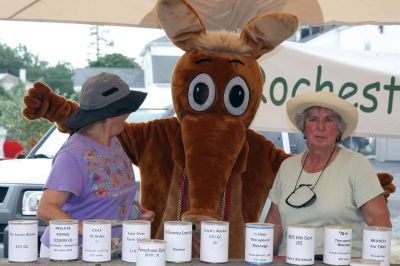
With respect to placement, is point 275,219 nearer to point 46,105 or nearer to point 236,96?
point 236,96

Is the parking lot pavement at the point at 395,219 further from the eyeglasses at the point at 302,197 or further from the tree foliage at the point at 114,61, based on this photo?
the tree foliage at the point at 114,61

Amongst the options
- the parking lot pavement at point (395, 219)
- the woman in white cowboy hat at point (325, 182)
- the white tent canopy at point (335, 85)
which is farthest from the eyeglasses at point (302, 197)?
the parking lot pavement at point (395, 219)

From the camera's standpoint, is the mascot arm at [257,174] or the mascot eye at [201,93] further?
the mascot arm at [257,174]

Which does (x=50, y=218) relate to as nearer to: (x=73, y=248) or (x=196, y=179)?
(x=73, y=248)

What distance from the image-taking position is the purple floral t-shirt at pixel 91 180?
2922mm

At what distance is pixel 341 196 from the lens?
3256 millimetres

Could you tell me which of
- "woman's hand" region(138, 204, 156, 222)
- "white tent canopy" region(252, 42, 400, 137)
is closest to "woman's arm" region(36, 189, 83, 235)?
"woman's hand" region(138, 204, 156, 222)

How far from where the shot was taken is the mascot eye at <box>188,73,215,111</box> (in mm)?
3635

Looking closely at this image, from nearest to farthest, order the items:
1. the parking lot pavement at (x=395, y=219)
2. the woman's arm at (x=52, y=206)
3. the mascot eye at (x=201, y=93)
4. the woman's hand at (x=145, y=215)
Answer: the woman's arm at (x=52, y=206) < the woman's hand at (x=145, y=215) < the mascot eye at (x=201, y=93) < the parking lot pavement at (x=395, y=219)

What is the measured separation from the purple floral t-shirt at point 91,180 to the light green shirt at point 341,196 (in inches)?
32.5

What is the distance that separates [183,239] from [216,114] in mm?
1142

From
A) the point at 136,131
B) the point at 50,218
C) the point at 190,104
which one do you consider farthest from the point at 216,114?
the point at 50,218

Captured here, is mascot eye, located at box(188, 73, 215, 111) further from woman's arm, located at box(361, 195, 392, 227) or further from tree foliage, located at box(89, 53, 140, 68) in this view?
tree foliage, located at box(89, 53, 140, 68)

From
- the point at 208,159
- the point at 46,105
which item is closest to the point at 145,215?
the point at 208,159
